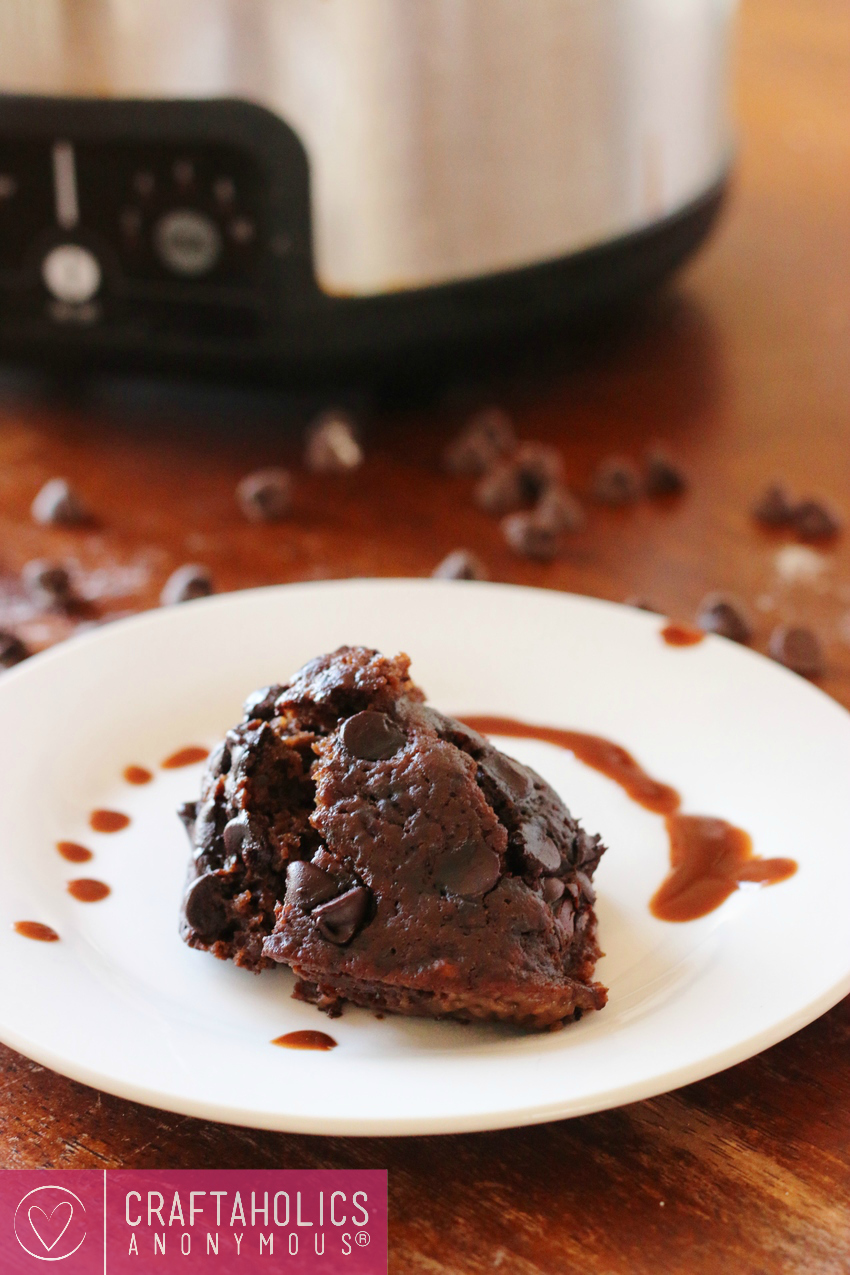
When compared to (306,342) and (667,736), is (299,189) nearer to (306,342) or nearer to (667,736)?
(306,342)

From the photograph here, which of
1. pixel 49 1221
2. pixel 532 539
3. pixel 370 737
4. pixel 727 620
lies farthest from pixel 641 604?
pixel 49 1221

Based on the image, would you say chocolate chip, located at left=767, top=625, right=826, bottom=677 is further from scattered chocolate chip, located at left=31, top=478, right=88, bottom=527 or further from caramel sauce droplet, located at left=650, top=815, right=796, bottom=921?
scattered chocolate chip, located at left=31, top=478, right=88, bottom=527

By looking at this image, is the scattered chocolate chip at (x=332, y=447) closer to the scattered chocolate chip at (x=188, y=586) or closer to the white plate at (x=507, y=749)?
the scattered chocolate chip at (x=188, y=586)

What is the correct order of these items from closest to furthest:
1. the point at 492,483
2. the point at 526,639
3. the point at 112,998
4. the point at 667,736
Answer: the point at 112,998 < the point at 667,736 < the point at 526,639 < the point at 492,483

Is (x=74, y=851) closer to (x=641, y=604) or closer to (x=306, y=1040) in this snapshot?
(x=306, y=1040)

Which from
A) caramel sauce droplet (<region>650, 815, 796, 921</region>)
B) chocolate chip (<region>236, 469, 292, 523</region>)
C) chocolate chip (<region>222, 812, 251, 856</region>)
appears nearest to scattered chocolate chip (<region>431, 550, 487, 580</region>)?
chocolate chip (<region>236, 469, 292, 523</region>)

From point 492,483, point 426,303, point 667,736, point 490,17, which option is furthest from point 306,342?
point 667,736

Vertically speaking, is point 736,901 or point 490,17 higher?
point 490,17

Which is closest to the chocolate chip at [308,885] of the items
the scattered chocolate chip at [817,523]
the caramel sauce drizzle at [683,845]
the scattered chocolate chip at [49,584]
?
the caramel sauce drizzle at [683,845]
